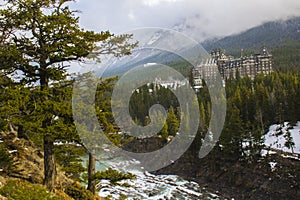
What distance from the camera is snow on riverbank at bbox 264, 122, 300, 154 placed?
44406 millimetres

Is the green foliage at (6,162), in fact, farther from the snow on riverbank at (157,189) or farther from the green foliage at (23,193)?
the snow on riverbank at (157,189)

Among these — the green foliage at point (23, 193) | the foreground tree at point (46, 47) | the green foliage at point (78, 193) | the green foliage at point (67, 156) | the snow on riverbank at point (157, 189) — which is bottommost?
the snow on riverbank at point (157, 189)

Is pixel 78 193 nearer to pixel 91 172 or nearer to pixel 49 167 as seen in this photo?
pixel 91 172

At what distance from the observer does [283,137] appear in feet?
159

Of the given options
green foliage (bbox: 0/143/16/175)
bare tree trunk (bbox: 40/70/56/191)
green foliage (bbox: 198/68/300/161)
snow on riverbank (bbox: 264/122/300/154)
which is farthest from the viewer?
snow on riverbank (bbox: 264/122/300/154)

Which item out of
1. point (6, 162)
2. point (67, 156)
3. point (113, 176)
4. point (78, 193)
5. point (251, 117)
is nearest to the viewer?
point (6, 162)

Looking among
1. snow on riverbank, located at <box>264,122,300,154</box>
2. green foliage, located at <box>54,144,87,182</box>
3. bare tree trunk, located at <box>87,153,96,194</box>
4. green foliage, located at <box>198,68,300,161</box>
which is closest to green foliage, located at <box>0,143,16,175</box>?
bare tree trunk, located at <box>87,153,96,194</box>

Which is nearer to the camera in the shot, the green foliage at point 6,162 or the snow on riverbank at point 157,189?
the green foliage at point 6,162

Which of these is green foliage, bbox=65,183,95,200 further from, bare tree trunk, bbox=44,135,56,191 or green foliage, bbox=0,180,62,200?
green foliage, bbox=0,180,62,200

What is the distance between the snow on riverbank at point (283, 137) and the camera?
44406 mm

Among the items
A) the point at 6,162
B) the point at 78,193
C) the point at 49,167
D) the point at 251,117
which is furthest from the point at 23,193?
the point at 251,117

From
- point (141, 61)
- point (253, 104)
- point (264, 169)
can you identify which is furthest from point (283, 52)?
point (141, 61)

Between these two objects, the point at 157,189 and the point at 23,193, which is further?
the point at 157,189

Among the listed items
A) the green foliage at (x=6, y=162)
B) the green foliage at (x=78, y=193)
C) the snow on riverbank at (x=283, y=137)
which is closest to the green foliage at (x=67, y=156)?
the green foliage at (x=78, y=193)
